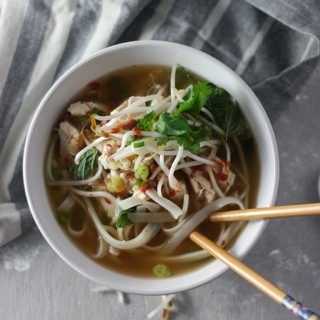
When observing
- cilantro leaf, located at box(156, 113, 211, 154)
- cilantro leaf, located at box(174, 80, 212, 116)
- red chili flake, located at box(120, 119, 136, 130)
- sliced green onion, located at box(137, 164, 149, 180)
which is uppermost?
cilantro leaf, located at box(174, 80, 212, 116)

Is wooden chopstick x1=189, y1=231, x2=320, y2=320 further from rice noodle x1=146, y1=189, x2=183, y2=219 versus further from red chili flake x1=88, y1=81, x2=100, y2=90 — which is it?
red chili flake x1=88, y1=81, x2=100, y2=90

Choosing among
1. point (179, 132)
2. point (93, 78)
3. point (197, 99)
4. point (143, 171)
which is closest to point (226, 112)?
point (197, 99)

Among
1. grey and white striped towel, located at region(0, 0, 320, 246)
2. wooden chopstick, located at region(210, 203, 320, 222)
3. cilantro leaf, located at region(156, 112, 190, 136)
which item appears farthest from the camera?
grey and white striped towel, located at region(0, 0, 320, 246)

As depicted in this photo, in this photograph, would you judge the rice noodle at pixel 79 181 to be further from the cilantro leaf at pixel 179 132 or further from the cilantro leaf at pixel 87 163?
the cilantro leaf at pixel 179 132

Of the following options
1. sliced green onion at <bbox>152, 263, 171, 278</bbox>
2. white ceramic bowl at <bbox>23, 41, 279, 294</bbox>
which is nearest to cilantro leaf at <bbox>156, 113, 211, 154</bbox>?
white ceramic bowl at <bbox>23, 41, 279, 294</bbox>

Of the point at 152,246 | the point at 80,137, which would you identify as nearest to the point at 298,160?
the point at 152,246

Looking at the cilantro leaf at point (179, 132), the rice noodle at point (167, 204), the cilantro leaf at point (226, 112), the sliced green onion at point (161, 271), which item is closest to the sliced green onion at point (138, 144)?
the cilantro leaf at point (179, 132)

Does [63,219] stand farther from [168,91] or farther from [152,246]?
[168,91]

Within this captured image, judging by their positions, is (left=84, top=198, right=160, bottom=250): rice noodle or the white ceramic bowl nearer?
the white ceramic bowl
